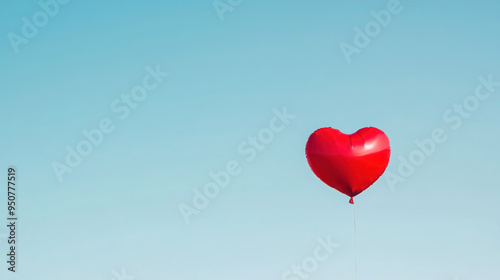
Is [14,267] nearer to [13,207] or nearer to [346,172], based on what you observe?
[13,207]

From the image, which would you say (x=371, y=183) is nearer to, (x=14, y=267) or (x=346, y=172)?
(x=346, y=172)

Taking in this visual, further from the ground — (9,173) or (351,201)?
(9,173)

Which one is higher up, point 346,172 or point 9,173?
point 9,173

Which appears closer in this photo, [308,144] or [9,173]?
[308,144]

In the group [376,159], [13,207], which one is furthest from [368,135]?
[13,207]

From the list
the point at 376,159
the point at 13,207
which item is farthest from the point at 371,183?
the point at 13,207

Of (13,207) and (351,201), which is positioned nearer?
(351,201)
